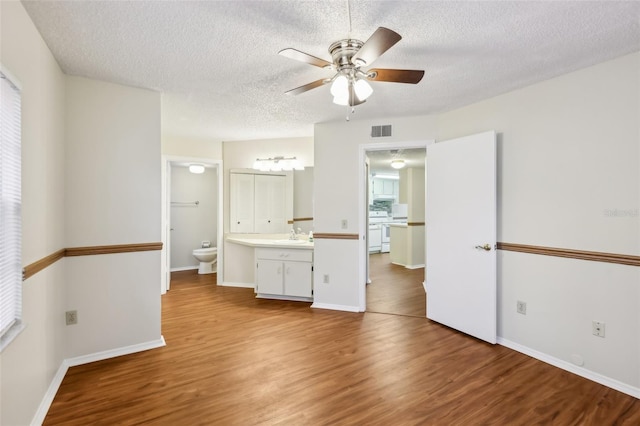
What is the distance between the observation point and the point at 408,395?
218cm

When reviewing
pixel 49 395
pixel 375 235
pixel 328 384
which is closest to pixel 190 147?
pixel 49 395

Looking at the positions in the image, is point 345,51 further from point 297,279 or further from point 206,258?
point 206,258

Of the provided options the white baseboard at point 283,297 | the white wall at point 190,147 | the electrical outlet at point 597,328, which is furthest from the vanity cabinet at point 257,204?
the electrical outlet at point 597,328

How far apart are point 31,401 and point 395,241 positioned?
6366 millimetres

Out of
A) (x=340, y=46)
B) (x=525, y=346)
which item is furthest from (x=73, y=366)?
(x=525, y=346)

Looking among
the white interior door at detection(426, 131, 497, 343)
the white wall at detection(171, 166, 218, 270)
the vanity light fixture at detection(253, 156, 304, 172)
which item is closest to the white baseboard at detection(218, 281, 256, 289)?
the white wall at detection(171, 166, 218, 270)

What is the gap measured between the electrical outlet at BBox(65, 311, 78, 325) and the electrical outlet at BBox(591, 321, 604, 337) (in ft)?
13.6

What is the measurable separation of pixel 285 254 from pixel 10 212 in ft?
9.87

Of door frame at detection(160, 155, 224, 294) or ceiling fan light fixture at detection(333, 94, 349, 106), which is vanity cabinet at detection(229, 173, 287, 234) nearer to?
door frame at detection(160, 155, 224, 294)

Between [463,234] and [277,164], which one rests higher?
[277,164]

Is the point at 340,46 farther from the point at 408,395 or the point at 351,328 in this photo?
the point at 351,328

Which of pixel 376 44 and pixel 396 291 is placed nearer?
pixel 376 44

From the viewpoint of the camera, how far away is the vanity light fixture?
16.2 feet

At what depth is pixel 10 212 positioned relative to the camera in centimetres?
160
